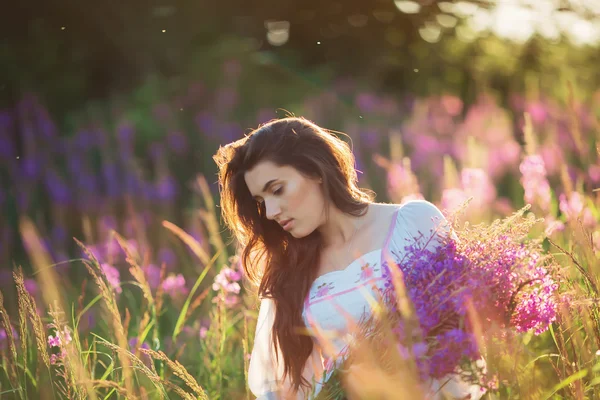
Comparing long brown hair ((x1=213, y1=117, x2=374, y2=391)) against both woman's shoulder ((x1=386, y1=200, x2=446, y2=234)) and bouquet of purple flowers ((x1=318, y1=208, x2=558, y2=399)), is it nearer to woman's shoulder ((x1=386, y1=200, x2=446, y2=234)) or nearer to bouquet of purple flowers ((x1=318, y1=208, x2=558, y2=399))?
woman's shoulder ((x1=386, y1=200, x2=446, y2=234))

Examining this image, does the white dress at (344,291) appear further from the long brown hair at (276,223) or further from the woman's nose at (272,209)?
the woman's nose at (272,209)

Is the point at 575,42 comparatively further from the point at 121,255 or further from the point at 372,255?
the point at 372,255

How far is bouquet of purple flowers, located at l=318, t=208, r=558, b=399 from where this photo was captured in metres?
1.46

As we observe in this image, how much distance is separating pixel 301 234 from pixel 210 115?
3.86 metres

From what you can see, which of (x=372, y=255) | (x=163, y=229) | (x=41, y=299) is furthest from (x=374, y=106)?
(x=372, y=255)

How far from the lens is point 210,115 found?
6.30 m

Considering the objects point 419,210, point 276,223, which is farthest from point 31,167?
point 419,210

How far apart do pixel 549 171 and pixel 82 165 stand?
11.8ft

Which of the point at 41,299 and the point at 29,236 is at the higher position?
the point at 29,236

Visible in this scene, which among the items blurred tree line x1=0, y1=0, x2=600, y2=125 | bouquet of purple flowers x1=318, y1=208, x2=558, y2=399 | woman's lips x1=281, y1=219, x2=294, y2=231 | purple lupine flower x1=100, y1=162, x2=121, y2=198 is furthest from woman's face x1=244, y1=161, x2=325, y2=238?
blurred tree line x1=0, y1=0, x2=600, y2=125

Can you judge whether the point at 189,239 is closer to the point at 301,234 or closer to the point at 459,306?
the point at 301,234

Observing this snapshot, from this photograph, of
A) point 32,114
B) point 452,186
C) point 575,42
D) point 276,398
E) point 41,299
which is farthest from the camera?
point 575,42

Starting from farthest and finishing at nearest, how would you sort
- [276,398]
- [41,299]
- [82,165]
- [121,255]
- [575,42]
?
[575,42] → [82,165] → [121,255] → [41,299] → [276,398]

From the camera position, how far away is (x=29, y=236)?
2766 millimetres
